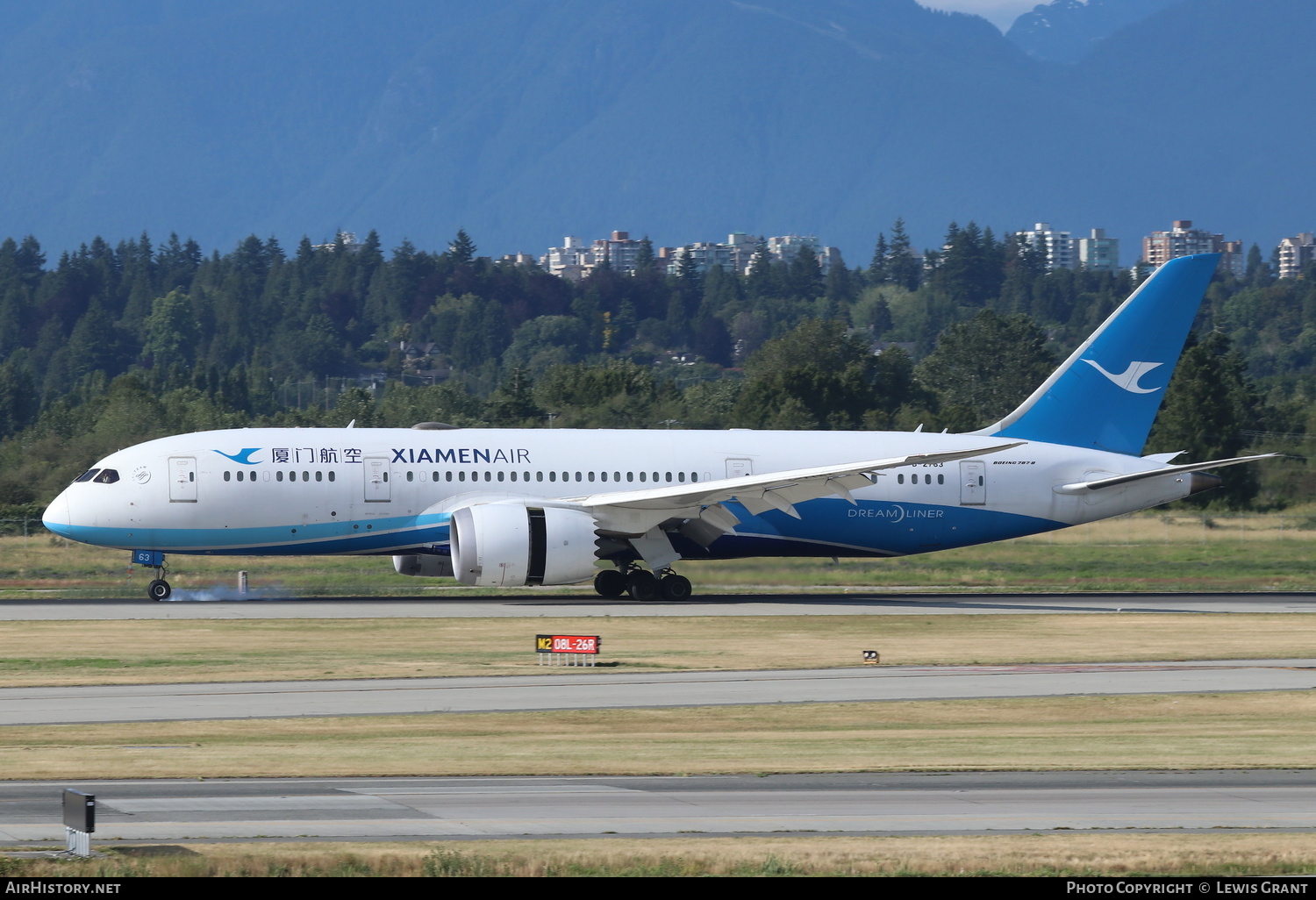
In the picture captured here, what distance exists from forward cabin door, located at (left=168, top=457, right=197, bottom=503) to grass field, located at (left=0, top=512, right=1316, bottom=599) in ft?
10.1

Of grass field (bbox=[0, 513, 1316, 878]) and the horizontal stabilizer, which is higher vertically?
the horizontal stabilizer

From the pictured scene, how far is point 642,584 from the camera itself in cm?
4122

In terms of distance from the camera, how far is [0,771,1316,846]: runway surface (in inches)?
599

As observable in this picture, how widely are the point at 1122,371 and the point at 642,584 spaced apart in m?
14.3

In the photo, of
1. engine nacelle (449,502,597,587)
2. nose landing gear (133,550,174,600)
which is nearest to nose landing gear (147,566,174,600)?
nose landing gear (133,550,174,600)

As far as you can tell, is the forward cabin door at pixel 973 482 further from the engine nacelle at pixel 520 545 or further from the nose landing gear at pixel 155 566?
the nose landing gear at pixel 155 566

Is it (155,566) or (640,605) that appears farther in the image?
(640,605)

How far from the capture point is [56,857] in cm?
1348

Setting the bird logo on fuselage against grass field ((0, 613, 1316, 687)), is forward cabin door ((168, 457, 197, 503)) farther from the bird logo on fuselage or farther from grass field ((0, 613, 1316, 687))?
grass field ((0, 613, 1316, 687))

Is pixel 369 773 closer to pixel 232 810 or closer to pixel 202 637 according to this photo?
pixel 232 810

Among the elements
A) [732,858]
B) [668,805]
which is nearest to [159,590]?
[668,805]

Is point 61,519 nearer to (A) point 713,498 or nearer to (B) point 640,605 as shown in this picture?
(B) point 640,605

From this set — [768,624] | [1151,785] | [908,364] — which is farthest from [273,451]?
[908,364]

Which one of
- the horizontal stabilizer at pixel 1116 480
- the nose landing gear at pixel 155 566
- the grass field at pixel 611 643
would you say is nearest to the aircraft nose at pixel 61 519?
the nose landing gear at pixel 155 566
